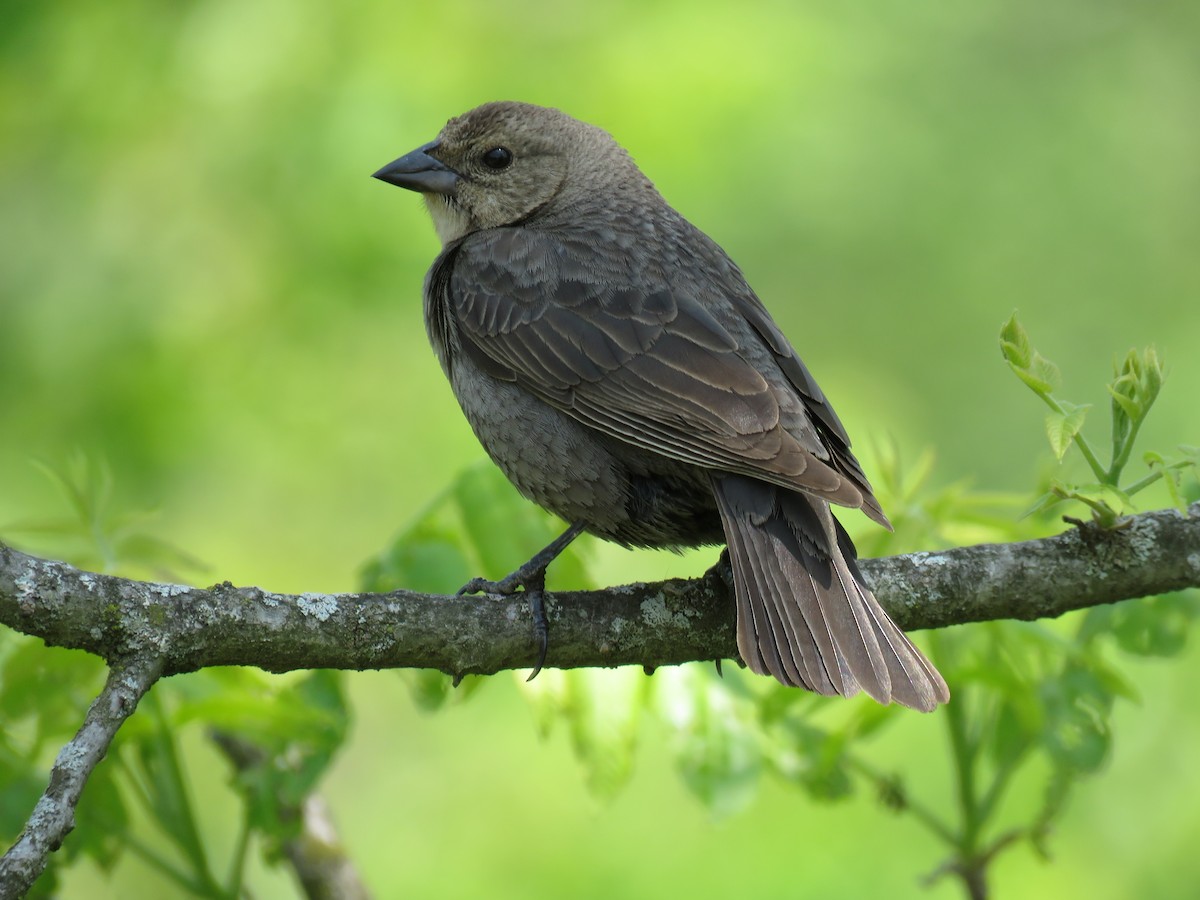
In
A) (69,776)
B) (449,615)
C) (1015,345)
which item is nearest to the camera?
(69,776)

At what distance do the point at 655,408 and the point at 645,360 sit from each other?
0.74 ft

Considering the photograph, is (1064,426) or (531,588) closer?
(1064,426)

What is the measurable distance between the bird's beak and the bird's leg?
1.79 meters

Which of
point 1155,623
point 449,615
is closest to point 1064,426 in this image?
point 1155,623

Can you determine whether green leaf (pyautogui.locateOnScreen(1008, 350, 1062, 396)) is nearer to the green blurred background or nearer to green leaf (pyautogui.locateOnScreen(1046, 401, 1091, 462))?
green leaf (pyautogui.locateOnScreen(1046, 401, 1091, 462))

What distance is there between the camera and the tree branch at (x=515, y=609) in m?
2.53

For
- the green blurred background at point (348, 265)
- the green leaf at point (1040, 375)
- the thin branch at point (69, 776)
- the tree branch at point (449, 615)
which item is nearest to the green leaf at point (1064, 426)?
the green leaf at point (1040, 375)

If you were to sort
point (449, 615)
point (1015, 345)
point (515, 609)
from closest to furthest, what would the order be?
point (1015, 345), point (449, 615), point (515, 609)

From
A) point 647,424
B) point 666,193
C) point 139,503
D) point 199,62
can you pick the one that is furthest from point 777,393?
point 199,62

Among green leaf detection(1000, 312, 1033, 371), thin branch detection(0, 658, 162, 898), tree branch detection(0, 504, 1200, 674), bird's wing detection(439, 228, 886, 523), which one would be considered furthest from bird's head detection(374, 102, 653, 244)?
thin branch detection(0, 658, 162, 898)

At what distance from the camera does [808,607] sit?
3.37 m

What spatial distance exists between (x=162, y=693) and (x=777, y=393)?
1795mm

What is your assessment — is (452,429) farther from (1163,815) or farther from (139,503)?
(1163,815)

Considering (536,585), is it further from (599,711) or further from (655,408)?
(655,408)
